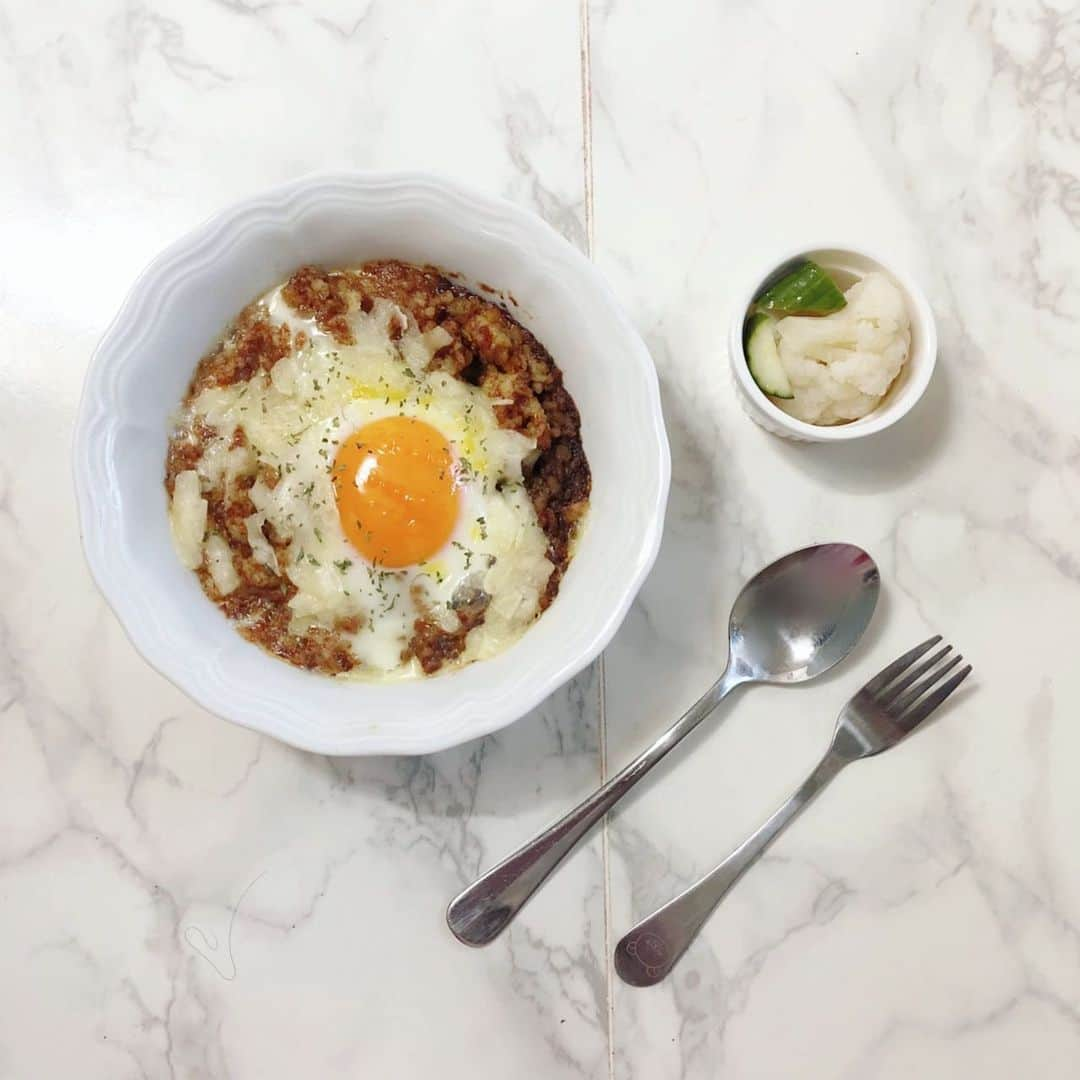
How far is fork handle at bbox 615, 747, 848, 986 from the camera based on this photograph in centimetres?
225

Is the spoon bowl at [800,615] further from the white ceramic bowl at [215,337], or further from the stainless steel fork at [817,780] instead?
the white ceramic bowl at [215,337]

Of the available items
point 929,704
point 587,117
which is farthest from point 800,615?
point 587,117

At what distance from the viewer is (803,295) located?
2146 mm

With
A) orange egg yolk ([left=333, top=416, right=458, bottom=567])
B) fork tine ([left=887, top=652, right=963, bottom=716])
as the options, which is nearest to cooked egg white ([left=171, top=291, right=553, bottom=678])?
orange egg yolk ([left=333, top=416, right=458, bottom=567])

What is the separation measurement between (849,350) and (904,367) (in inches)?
6.2

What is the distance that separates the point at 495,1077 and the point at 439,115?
2.19 m

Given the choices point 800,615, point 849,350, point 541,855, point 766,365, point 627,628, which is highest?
point 849,350

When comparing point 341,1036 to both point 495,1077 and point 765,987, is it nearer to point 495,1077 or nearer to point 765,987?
point 495,1077

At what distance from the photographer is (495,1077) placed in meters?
2.25

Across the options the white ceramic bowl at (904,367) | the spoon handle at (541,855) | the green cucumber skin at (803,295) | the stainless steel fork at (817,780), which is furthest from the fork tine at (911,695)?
the green cucumber skin at (803,295)

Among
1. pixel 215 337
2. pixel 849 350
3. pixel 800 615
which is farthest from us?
pixel 800 615

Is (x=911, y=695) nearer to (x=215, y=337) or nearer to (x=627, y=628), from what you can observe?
(x=627, y=628)

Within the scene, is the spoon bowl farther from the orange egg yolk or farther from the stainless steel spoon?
the orange egg yolk

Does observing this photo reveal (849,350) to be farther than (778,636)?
No
